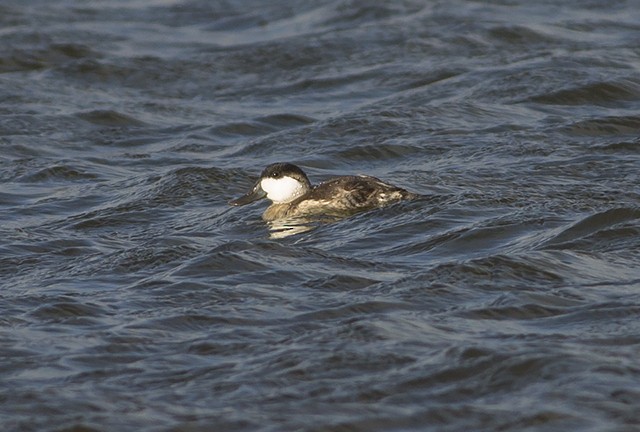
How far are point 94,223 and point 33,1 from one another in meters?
11.3

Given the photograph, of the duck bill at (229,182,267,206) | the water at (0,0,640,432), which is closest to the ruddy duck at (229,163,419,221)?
the duck bill at (229,182,267,206)

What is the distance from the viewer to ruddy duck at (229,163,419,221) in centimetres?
1106

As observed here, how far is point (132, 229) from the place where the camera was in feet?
36.3

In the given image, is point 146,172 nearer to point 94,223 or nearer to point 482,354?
point 94,223

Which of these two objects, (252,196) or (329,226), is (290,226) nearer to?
(329,226)

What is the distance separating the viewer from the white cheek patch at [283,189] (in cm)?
1143

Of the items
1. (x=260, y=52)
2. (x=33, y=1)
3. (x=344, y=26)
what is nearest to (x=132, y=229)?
(x=260, y=52)

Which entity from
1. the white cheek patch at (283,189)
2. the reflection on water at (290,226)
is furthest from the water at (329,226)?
the white cheek patch at (283,189)

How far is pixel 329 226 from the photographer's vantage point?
1093cm

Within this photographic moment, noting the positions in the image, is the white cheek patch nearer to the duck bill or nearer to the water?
the duck bill

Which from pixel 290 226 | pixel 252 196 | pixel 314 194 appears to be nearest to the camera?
pixel 290 226

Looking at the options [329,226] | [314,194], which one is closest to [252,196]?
[314,194]

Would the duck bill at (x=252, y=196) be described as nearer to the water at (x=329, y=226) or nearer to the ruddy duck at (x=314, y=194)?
the ruddy duck at (x=314, y=194)

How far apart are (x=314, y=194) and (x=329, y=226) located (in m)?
0.57
